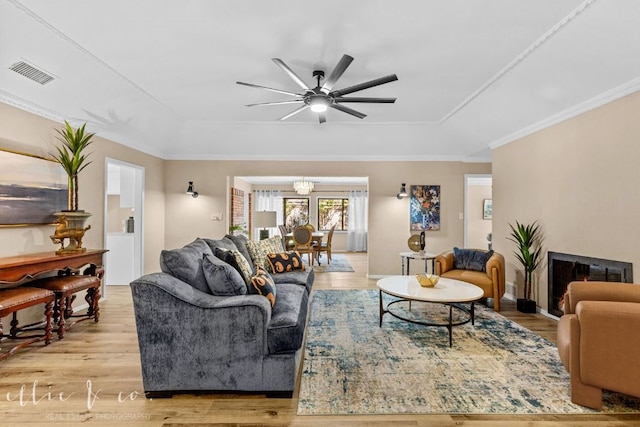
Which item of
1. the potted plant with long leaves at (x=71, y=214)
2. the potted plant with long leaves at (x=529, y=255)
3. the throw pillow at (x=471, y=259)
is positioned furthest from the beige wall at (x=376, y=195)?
the potted plant with long leaves at (x=71, y=214)

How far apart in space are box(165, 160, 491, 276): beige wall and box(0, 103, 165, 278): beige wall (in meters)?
0.29

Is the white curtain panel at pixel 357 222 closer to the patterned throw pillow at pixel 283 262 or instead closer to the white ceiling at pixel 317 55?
the white ceiling at pixel 317 55

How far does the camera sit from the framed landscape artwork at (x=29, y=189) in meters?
3.06

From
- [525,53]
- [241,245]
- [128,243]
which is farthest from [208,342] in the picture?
[128,243]

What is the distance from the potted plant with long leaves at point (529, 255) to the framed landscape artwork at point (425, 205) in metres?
1.95

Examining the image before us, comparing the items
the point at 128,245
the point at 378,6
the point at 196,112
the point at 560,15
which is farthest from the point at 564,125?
the point at 128,245

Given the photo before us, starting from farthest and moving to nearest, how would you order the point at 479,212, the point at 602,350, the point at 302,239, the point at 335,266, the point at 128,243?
the point at 479,212, the point at 335,266, the point at 302,239, the point at 128,243, the point at 602,350

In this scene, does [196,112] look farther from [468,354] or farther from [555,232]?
[555,232]

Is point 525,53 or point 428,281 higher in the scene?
point 525,53

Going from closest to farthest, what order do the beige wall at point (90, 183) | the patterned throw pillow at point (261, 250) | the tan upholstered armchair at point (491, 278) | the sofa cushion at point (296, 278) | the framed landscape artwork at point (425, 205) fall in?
the beige wall at point (90, 183) → the sofa cushion at point (296, 278) → the patterned throw pillow at point (261, 250) → the tan upholstered armchair at point (491, 278) → the framed landscape artwork at point (425, 205)

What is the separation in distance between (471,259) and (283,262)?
2675 millimetres

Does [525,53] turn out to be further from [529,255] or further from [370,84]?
[529,255]

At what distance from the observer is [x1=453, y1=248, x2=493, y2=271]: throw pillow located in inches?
173

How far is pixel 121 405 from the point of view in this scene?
82.0 inches
